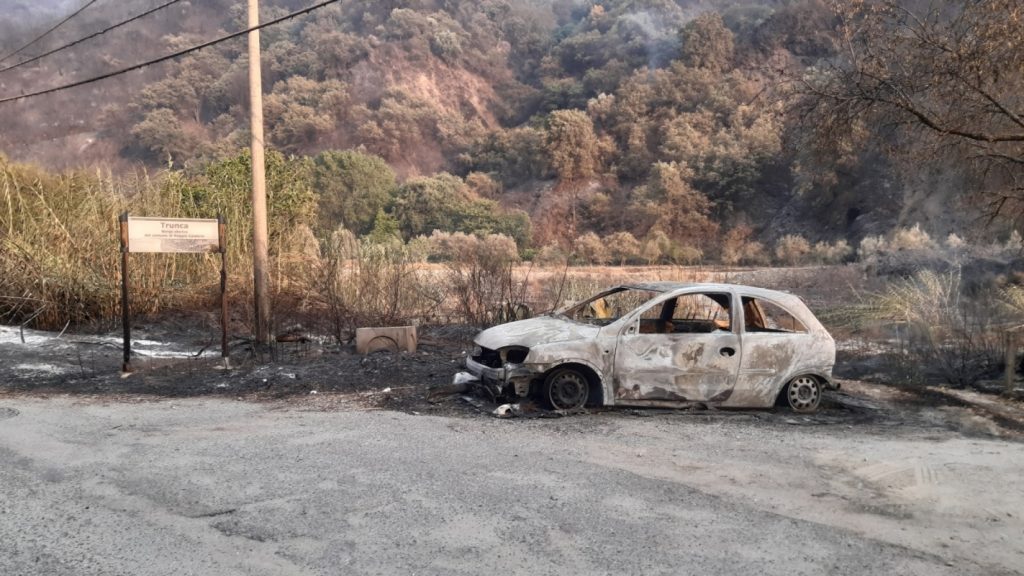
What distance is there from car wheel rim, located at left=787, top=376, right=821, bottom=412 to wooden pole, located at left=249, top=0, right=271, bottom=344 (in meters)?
8.27

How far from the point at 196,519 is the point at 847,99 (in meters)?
9.58

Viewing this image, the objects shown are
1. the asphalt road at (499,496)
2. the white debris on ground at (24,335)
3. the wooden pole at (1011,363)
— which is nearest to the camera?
the asphalt road at (499,496)

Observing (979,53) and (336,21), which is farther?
(336,21)

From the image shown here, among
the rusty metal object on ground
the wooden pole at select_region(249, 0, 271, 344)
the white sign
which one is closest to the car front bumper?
the rusty metal object on ground

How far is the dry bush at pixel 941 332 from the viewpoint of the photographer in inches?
442

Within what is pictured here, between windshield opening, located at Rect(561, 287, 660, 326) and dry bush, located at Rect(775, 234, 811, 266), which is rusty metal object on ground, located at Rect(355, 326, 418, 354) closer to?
windshield opening, located at Rect(561, 287, 660, 326)

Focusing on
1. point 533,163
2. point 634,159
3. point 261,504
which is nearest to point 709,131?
point 634,159

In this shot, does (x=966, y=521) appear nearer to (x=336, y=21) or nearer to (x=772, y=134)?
(x=772, y=134)

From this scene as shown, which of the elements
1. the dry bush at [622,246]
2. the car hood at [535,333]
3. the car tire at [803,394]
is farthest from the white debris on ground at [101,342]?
the dry bush at [622,246]

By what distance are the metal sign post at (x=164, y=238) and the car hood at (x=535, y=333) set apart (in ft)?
15.2

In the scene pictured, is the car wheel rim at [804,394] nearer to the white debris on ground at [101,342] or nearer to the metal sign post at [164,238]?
the metal sign post at [164,238]

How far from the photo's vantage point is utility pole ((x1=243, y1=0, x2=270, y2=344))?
498 inches

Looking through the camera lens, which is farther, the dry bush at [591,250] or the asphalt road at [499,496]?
the dry bush at [591,250]

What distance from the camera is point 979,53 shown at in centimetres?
962
